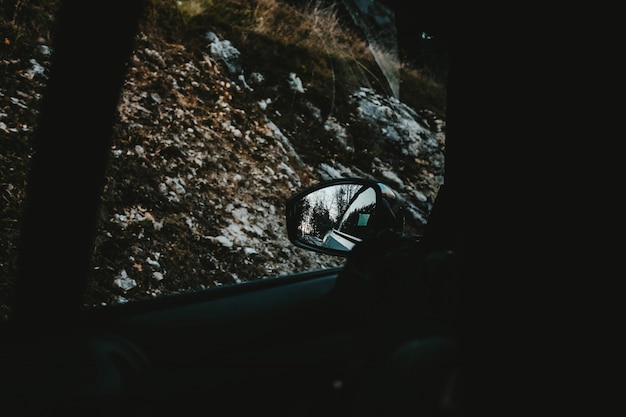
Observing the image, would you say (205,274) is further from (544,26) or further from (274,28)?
(274,28)

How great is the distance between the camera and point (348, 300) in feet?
3.59

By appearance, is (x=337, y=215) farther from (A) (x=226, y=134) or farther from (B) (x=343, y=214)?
(A) (x=226, y=134)

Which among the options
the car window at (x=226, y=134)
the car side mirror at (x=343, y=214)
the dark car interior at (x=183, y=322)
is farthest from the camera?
the car window at (x=226, y=134)

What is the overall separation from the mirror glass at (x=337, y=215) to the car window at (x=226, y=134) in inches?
0.8

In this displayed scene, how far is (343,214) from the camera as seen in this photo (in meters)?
1.71

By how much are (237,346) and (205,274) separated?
3.10m

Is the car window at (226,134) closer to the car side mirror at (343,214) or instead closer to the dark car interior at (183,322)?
the car side mirror at (343,214)

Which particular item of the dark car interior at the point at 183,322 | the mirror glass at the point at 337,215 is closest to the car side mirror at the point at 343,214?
the mirror glass at the point at 337,215

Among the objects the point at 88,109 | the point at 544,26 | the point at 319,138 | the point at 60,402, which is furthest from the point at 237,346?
the point at 319,138

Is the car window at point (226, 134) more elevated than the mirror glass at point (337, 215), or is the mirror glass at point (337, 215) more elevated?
the mirror glass at point (337, 215)

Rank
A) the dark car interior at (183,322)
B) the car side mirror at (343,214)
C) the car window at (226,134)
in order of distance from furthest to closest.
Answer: the car window at (226,134) → the car side mirror at (343,214) → the dark car interior at (183,322)

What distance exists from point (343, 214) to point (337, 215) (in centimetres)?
3

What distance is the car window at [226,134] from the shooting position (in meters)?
4.04

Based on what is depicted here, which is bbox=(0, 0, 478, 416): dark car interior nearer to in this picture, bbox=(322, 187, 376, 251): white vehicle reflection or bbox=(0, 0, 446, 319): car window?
bbox=(322, 187, 376, 251): white vehicle reflection
